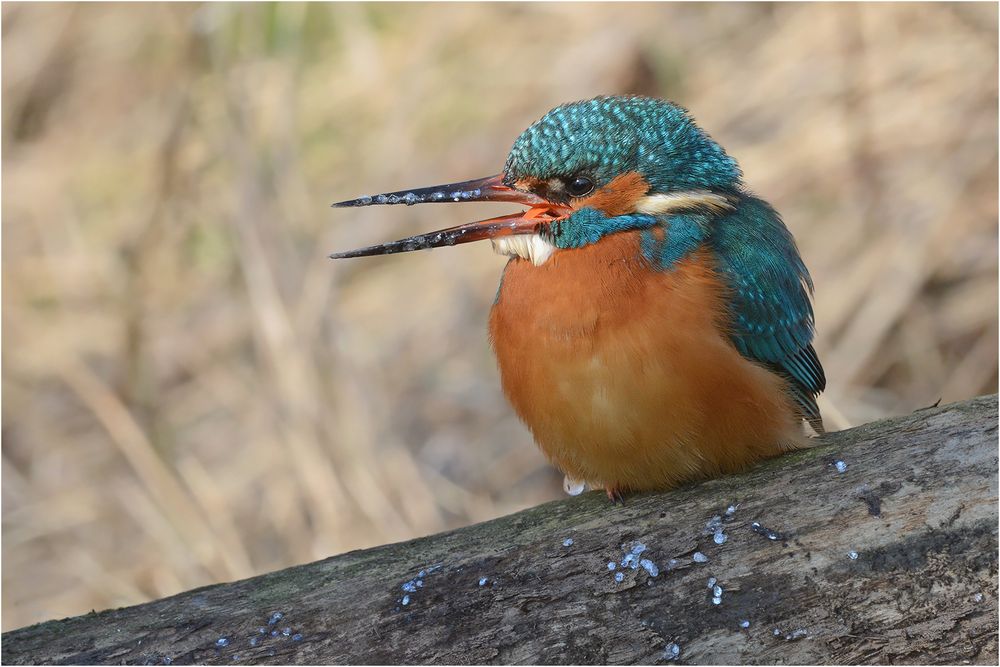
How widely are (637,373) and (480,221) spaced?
0.58m

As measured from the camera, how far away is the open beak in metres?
2.68

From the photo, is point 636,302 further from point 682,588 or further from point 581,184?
point 682,588

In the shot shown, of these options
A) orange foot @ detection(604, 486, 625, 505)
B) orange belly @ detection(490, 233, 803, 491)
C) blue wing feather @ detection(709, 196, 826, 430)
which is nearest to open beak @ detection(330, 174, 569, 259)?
orange belly @ detection(490, 233, 803, 491)

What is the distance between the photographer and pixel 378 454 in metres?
4.61

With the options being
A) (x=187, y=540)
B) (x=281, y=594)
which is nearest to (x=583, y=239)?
(x=281, y=594)

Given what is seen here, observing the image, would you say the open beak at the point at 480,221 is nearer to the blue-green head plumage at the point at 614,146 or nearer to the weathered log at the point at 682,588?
the blue-green head plumage at the point at 614,146

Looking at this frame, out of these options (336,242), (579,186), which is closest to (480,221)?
(579,186)

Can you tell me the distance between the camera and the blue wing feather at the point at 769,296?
2.68 m

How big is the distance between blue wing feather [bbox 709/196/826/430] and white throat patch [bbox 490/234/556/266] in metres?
0.42

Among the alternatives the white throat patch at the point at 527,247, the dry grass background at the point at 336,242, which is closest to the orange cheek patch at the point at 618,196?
the white throat patch at the point at 527,247

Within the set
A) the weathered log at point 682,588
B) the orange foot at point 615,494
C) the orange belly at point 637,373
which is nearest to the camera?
the weathered log at point 682,588

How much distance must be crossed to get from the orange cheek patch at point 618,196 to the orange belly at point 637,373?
9cm

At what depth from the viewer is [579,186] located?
2668 millimetres

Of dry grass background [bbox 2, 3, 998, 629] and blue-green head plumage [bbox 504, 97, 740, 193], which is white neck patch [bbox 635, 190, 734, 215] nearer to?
blue-green head plumage [bbox 504, 97, 740, 193]
